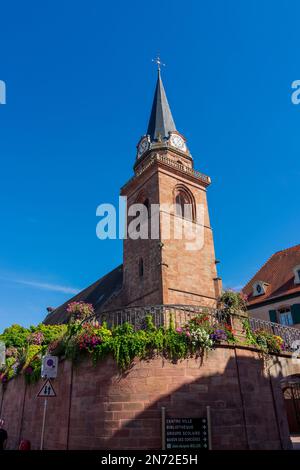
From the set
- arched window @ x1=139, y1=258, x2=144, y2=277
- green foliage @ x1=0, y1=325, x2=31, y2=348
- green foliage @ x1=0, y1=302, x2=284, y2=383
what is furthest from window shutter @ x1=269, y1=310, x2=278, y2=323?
green foliage @ x1=0, y1=325, x2=31, y2=348

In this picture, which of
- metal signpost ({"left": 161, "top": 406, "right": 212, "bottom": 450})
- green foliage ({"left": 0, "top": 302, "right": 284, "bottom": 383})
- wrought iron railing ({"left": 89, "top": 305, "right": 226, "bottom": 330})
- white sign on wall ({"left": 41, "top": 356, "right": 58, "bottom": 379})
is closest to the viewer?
metal signpost ({"left": 161, "top": 406, "right": 212, "bottom": 450})

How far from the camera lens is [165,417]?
832 centimetres

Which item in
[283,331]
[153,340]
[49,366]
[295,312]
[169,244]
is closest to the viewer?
[153,340]

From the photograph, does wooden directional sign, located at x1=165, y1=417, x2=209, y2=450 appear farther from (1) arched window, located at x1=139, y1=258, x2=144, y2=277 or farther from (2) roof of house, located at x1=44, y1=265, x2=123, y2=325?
(2) roof of house, located at x1=44, y1=265, x2=123, y2=325

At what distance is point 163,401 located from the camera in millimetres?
8539

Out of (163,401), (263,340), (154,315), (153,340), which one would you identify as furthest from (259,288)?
(163,401)

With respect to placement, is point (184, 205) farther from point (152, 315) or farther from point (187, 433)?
point (187, 433)

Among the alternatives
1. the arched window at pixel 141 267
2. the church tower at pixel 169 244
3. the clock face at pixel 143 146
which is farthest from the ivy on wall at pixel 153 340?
the clock face at pixel 143 146

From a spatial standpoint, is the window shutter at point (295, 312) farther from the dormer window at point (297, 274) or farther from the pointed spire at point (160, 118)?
the pointed spire at point (160, 118)

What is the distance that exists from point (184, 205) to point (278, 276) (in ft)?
28.2

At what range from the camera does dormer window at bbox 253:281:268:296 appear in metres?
25.1

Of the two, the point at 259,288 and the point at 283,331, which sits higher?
the point at 259,288

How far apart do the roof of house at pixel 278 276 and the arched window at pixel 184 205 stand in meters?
7.53

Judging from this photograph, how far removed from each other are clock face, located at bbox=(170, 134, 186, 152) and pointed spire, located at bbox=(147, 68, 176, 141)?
0.58 m
